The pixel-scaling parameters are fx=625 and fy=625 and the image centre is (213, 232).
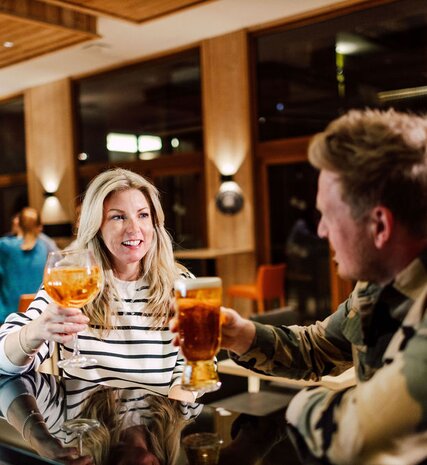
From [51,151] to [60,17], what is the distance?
396cm

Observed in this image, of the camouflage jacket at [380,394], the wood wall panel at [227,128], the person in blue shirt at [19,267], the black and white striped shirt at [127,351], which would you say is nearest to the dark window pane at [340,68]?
the wood wall panel at [227,128]

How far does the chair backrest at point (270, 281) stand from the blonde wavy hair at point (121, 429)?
5864 mm

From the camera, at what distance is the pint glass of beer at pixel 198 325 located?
1128 mm

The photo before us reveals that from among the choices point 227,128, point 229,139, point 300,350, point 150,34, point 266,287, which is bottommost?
point 266,287

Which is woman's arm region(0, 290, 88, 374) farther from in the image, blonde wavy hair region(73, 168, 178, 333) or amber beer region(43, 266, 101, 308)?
blonde wavy hair region(73, 168, 178, 333)

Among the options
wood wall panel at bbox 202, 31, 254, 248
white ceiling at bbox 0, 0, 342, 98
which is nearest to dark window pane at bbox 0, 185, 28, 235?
white ceiling at bbox 0, 0, 342, 98

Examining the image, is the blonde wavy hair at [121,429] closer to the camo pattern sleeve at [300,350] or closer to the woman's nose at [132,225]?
the camo pattern sleeve at [300,350]

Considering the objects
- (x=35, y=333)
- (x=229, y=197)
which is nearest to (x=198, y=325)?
(x=35, y=333)

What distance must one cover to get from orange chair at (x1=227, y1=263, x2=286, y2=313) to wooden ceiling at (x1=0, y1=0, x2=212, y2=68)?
3083mm

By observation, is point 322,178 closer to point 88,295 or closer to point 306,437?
point 306,437

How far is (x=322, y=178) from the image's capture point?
1.04 meters

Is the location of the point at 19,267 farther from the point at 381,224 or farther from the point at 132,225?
the point at 381,224

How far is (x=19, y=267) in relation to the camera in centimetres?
522

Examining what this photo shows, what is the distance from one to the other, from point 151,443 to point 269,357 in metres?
0.34
